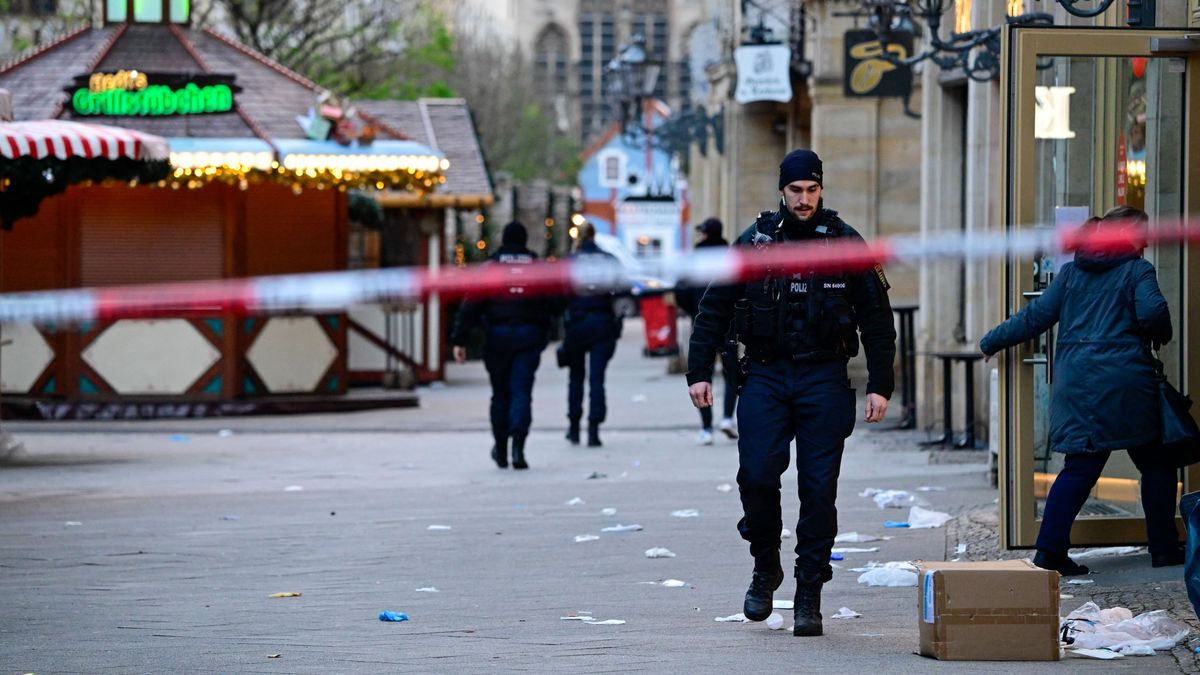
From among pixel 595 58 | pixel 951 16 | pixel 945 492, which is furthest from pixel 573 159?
pixel 945 492

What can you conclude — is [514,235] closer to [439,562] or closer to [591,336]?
[591,336]

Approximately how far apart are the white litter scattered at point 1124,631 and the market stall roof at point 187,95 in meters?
15.0

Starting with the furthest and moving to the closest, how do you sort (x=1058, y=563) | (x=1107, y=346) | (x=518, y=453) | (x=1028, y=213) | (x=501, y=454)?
1. (x=501, y=454)
2. (x=518, y=453)
3. (x=1028, y=213)
4. (x=1058, y=563)
5. (x=1107, y=346)

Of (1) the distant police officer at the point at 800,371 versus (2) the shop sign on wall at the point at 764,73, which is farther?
(2) the shop sign on wall at the point at 764,73

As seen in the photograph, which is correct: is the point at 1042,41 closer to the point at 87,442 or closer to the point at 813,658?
the point at 813,658

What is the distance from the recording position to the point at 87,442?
19.0m

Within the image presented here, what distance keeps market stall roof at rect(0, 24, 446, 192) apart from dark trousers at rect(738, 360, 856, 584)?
1428 cm

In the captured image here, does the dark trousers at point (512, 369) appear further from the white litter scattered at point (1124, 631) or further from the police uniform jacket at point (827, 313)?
the white litter scattered at point (1124, 631)

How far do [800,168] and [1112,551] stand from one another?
130 inches

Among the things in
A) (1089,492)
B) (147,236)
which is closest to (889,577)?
Result: (1089,492)

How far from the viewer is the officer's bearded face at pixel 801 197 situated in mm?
7961

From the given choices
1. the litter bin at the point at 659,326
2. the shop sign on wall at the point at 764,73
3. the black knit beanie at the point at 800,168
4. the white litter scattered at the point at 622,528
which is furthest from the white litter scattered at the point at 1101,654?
the litter bin at the point at 659,326

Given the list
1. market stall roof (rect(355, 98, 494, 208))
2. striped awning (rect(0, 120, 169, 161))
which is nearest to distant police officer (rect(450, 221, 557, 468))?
striped awning (rect(0, 120, 169, 161))

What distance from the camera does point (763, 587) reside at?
810 centimetres
